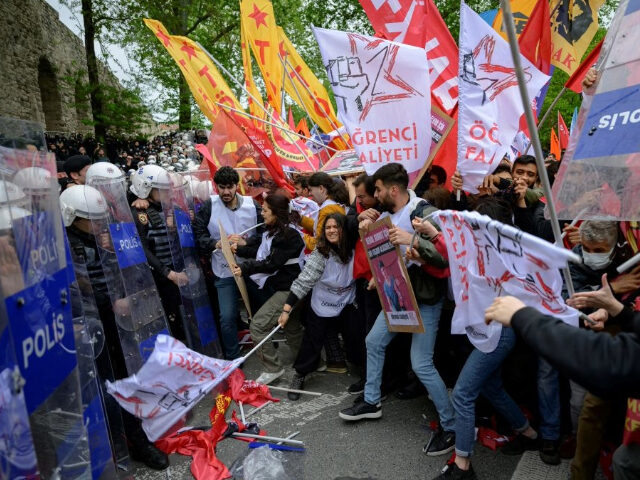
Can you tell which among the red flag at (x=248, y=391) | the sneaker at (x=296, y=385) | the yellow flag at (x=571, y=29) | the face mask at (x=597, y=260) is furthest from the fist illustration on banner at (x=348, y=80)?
the red flag at (x=248, y=391)

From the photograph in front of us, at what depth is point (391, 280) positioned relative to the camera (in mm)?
3459

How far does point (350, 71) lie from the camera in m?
3.99

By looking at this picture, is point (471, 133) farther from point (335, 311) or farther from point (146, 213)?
point (146, 213)

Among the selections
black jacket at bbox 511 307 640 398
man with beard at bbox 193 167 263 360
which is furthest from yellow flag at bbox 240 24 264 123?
black jacket at bbox 511 307 640 398

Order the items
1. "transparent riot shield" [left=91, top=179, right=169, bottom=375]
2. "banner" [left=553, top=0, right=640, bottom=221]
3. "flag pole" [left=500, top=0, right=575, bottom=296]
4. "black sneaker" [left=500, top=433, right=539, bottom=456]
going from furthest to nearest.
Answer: "transparent riot shield" [left=91, top=179, right=169, bottom=375], "black sneaker" [left=500, top=433, right=539, bottom=456], "banner" [left=553, top=0, right=640, bottom=221], "flag pole" [left=500, top=0, right=575, bottom=296]

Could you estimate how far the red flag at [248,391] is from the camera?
423 cm

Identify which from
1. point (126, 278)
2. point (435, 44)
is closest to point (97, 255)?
point (126, 278)

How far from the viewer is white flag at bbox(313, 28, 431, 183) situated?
3.79m

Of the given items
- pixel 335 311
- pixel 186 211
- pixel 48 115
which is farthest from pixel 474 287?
pixel 48 115

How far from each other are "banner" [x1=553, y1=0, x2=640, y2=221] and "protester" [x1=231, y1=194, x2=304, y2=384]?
280 centimetres

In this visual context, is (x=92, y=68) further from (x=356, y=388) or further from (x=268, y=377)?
(x=356, y=388)

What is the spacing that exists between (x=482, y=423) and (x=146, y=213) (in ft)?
11.6

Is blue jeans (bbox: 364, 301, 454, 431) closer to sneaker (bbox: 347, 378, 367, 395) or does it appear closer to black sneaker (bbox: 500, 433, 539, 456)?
black sneaker (bbox: 500, 433, 539, 456)

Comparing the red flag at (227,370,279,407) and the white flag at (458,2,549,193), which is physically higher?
the white flag at (458,2,549,193)
